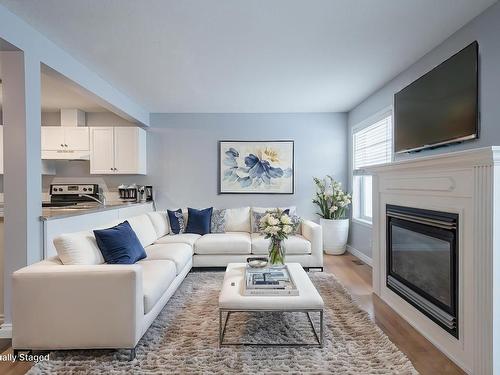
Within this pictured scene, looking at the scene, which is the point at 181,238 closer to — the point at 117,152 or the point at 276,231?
the point at 276,231

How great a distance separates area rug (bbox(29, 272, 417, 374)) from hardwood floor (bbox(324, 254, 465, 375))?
0.34 ft

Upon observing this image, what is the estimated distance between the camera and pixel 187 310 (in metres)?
2.81

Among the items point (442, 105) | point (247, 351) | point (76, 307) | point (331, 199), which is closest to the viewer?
point (76, 307)

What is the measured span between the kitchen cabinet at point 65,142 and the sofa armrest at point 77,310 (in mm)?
3408

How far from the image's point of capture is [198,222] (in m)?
4.55

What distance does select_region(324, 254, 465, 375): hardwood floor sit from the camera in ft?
6.50

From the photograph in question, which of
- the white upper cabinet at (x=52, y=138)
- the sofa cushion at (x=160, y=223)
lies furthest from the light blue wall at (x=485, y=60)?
the white upper cabinet at (x=52, y=138)

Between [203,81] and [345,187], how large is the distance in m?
3.15

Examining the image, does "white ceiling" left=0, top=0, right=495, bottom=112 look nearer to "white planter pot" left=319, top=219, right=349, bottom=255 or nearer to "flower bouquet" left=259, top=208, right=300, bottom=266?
"flower bouquet" left=259, top=208, right=300, bottom=266

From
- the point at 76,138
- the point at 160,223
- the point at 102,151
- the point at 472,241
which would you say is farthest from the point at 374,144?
the point at 76,138

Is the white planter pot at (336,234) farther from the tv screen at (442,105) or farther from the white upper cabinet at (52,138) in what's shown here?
the white upper cabinet at (52,138)

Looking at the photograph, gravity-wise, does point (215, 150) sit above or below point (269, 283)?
above

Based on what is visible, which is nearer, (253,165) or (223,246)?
(223,246)

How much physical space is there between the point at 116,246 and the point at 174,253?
2.45 feet
